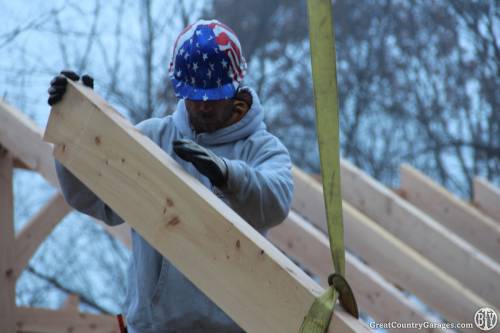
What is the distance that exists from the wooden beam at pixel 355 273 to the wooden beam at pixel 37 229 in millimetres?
1391

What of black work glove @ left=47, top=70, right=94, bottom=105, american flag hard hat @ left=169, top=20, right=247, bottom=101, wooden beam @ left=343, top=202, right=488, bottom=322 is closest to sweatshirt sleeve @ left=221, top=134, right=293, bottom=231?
american flag hard hat @ left=169, top=20, right=247, bottom=101

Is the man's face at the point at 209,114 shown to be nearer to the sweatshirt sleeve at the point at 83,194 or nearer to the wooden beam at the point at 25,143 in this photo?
the sweatshirt sleeve at the point at 83,194

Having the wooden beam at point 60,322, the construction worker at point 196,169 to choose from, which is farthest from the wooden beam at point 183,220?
the wooden beam at point 60,322

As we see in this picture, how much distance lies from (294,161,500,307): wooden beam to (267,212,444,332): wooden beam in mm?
711

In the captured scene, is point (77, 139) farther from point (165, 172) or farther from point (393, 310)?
point (393, 310)

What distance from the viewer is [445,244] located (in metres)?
6.87

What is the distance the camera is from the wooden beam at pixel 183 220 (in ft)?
8.45

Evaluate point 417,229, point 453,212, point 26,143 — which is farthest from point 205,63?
point 453,212

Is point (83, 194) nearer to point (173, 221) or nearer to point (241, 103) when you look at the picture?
point (241, 103)

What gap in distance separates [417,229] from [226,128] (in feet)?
12.9

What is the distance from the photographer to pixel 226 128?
3.44 metres

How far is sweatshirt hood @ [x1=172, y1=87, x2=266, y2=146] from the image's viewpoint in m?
3.43

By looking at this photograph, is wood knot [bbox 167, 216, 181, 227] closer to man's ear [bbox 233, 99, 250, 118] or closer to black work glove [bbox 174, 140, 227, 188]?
black work glove [bbox 174, 140, 227, 188]

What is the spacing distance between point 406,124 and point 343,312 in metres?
15.9
